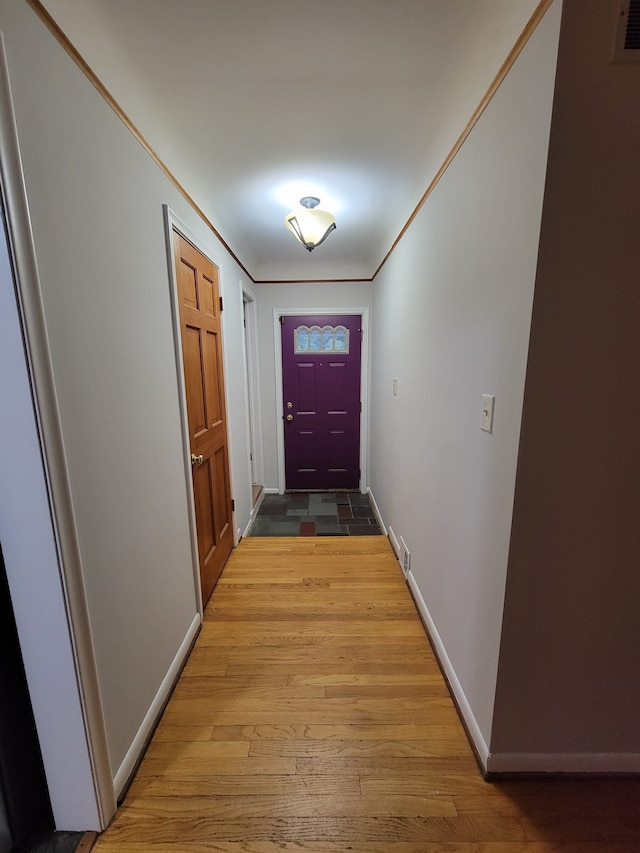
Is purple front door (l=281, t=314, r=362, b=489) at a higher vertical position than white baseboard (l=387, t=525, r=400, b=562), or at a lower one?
higher

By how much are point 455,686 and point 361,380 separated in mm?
2912

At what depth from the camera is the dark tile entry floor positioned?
306 cm

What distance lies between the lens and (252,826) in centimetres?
100

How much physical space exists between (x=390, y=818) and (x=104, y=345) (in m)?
1.73

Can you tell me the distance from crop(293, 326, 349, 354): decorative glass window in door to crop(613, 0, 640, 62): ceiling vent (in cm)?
295

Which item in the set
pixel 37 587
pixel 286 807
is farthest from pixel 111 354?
pixel 286 807

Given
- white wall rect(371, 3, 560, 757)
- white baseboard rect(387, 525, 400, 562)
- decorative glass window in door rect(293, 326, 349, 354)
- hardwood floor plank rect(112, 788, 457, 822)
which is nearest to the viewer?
white wall rect(371, 3, 560, 757)

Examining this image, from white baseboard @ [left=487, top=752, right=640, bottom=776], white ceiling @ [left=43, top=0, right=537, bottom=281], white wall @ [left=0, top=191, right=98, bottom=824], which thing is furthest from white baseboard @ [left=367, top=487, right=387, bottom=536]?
white ceiling @ [left=43, top=0, right=537, bottom=281]

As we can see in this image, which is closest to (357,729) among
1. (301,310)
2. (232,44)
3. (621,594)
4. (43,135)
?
(621,594)

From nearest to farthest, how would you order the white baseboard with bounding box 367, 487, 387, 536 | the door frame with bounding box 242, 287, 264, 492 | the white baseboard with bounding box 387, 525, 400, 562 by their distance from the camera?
the white baseboard with bounding box 387, 525, 400, 562 → the white baseboard with bounding box 367, 487, 387, 536 → the door frame with bounding box 242, 287, 264, 492

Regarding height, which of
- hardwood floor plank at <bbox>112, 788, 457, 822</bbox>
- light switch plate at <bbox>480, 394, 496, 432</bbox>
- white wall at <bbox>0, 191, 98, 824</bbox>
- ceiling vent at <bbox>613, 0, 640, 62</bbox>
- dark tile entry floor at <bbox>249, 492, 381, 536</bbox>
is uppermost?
ceiling vent at <bbox>613, 0, 640, 62</bbox>

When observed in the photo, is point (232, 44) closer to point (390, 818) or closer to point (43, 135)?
point (43, 135)

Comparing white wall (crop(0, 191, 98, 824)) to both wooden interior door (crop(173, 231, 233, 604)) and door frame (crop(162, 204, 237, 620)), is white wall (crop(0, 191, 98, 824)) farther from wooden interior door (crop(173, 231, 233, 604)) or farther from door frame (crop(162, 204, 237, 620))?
wooden interior door (crop(173, 231, 233, 604))

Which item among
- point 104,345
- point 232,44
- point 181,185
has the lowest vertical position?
point 104,345
